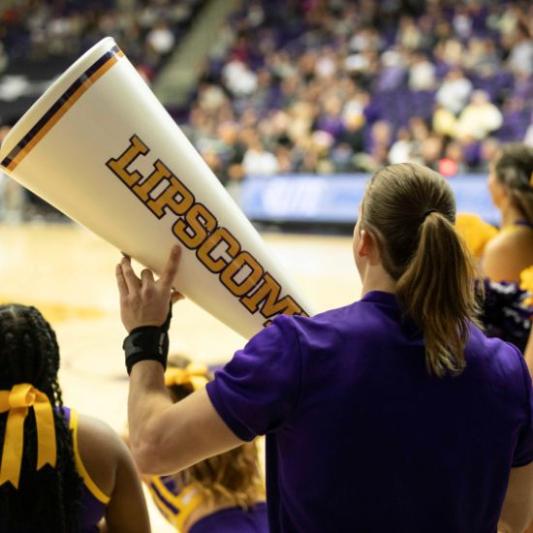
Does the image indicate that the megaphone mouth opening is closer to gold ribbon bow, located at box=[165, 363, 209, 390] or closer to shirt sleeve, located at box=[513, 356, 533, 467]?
shirt sleeve, located at box=[513, 356, 533, 467]

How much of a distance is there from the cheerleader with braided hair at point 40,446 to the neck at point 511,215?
1734mm

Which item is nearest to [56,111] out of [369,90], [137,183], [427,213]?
[137,183]

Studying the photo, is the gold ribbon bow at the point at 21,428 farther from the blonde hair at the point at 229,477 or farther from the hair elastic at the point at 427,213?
the hair elastic at the point at 427,213

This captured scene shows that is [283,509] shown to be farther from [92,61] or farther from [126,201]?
[92,61]

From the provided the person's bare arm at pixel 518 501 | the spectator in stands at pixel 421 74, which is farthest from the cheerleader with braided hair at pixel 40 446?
the spectator in stands at pixel 421 74

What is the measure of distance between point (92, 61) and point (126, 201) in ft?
0.72

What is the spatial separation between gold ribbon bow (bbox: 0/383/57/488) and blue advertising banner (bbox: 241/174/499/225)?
9991 mm

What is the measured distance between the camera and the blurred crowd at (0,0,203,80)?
61.1 feet

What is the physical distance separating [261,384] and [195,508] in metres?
1.08

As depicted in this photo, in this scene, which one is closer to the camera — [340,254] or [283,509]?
[283,509]

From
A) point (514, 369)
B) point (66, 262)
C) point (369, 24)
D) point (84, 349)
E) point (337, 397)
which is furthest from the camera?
point (369, 24)

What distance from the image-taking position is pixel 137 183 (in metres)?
1.37

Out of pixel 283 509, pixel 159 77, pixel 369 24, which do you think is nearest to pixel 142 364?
pixel 283 509

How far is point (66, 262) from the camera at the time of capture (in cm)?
991
